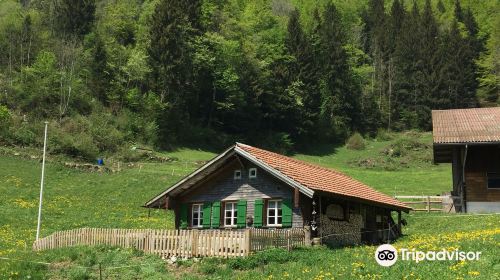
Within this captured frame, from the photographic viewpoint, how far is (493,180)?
38031 millimetres

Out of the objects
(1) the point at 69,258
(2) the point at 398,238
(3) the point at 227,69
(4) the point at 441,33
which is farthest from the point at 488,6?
(1) the point at 69,258

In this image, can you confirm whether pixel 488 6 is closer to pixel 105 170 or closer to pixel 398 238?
pixel 105 170

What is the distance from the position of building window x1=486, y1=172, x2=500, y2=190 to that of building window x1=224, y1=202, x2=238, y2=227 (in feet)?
63.0

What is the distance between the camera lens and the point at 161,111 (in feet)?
253

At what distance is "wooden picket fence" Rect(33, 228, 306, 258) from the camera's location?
21.7 metres

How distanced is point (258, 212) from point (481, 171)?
18.7 m

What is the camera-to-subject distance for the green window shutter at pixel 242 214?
1101 inches

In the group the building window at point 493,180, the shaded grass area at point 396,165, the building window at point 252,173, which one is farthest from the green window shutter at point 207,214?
the shaded grass area at point 396,165

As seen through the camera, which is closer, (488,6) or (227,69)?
(227,69)

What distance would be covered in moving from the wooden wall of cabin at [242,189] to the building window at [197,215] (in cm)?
38

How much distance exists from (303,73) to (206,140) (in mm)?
25378

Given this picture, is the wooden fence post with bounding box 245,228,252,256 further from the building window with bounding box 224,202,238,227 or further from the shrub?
the shrub

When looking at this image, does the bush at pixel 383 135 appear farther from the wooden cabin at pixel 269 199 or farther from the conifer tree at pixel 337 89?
the wooden cabin at pixel 269 199

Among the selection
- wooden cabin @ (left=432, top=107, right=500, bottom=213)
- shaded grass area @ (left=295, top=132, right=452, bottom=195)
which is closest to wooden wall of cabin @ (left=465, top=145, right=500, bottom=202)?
wooden cabin @ (left=432, top=107, right=500, bottom=213)
